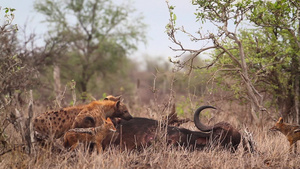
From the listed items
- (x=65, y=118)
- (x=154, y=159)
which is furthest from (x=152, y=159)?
(x=65, y=118)

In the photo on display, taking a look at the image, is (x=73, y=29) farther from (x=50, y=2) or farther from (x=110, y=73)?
(x=110, y=73)

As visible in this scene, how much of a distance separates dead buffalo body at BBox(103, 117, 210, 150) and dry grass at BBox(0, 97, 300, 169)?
129 mm

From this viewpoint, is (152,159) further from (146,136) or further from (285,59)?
(285,59)

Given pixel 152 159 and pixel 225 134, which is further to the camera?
pixel 225 134

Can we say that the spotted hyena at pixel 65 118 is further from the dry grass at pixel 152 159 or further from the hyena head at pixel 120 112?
the dry grass at pixel 152 159

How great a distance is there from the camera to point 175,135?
237 inches

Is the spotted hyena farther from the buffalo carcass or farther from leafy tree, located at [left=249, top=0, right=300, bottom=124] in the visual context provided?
leafy tree, located at [left=249, top=0, right=300, bottom=124]

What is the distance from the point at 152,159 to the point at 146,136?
2.05 feet

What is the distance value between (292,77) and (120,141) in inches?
246

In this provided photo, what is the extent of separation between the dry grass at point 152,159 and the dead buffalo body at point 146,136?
0.13 meters

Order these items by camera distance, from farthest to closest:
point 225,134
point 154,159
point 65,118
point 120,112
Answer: point 120,112
point 225,134
point 65,118
point 154,159

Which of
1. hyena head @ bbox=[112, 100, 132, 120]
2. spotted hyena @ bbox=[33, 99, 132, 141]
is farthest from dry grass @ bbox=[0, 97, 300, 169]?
hyena head @ bbox=[112, 100, 132, 120]

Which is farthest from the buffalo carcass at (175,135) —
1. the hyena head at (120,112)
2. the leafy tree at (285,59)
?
the leafy tree at (285,59)

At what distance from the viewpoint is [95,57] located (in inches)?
935
